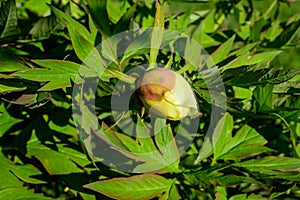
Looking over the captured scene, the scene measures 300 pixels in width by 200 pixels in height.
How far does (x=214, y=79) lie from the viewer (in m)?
0.83

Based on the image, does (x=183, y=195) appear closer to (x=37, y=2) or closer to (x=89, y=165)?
(x=89, y=165)

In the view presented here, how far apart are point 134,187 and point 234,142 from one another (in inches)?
8.8

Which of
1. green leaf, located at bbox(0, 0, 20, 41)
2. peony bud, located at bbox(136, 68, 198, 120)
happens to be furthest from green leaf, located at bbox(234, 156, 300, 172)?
green leaf, located at bbox(0, 0, 20, 41)

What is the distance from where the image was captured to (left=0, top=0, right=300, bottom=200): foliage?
0.81m

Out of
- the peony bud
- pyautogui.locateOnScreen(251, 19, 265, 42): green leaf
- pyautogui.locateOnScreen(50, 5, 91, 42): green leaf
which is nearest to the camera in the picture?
the peony bud

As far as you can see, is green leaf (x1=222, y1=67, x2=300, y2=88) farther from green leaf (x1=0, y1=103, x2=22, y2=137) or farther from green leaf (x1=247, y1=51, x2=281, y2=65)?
green leaf (x1=0, y1=103, x2=22, y2=137)

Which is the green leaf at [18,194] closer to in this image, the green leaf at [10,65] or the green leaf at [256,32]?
the green leaf at [10,65]

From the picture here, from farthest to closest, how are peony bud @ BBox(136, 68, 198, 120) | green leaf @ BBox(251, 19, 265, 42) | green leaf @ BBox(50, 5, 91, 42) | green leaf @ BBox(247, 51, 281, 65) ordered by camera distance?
green leaf @ BBox(251, 19, 265, 42) < green leaf @ BBox(247, 51, 281, 65) < green leaf @ BBox(50, 5, 91, 42) < peony bud @ BBox(136, 68, 198, 120)

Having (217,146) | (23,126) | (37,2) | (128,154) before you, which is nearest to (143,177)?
(128,154)

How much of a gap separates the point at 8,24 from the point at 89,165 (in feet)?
0.94

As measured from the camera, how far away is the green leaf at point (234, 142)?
94 cm

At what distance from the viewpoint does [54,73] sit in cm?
80

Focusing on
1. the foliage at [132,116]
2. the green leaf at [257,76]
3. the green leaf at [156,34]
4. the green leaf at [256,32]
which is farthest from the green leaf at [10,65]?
the green leaf at [256,32]

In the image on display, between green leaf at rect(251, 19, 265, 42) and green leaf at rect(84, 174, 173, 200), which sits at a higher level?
green leaf at rect(251, 19, 265, 42)
